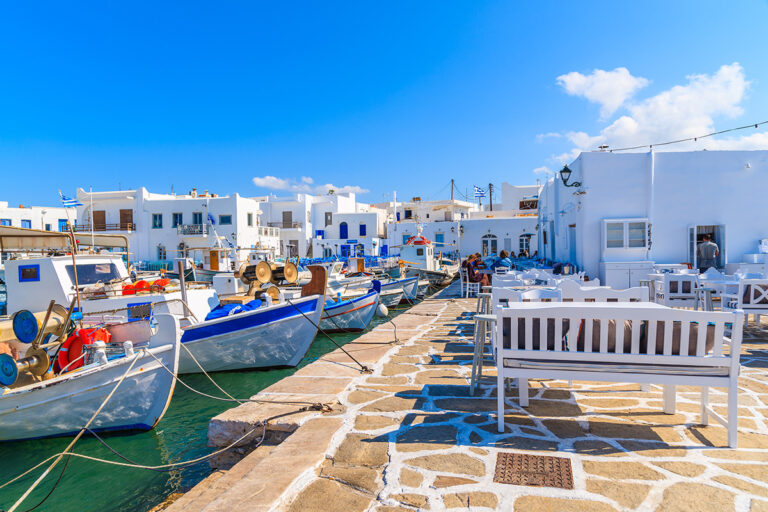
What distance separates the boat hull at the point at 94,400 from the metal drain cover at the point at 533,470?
488 centimetres

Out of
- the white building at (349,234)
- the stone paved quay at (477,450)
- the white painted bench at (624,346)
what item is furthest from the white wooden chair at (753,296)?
the white building at (349,234)

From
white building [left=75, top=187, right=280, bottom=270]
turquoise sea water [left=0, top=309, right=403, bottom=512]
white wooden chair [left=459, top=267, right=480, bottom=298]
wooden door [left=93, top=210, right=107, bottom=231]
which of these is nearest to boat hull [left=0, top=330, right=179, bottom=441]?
turquoise sea water [left=0, top=309, right=403, bottom=512]

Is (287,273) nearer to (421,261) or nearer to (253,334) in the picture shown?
(253,334)

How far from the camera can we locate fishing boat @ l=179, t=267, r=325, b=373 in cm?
855

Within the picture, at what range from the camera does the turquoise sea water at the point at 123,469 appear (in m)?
4.60

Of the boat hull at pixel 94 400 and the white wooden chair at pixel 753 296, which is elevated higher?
the white wooden chair at pixel 753 296

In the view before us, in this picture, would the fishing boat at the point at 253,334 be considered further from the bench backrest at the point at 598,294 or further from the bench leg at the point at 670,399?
the bench leg at the point at 670,399

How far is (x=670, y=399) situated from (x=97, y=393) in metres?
6.56

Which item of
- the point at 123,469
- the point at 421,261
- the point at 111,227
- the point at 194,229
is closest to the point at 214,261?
the point at 421,261

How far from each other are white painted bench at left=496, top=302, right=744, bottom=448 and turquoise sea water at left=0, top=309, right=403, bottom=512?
12.4 feet

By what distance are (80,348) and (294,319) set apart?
143 inches

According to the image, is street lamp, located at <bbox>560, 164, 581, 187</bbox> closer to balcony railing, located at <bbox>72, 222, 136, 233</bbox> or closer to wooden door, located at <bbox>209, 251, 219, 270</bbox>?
wooden door, located at <bbox>209, 251, 219, 270</bbox>

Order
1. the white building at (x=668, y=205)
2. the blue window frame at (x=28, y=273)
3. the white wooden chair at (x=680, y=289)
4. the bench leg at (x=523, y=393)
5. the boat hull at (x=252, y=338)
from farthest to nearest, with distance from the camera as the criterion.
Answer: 1. the white building at (x=668, y=205)
2. the blue window frame at (x=28, y=273)
3. the boat hull at (x=252, y=338)
4. the white wooden chair at (x=680, y=289)
5. the bench leg at (x=523, y=393)

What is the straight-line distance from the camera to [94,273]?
412 inches
